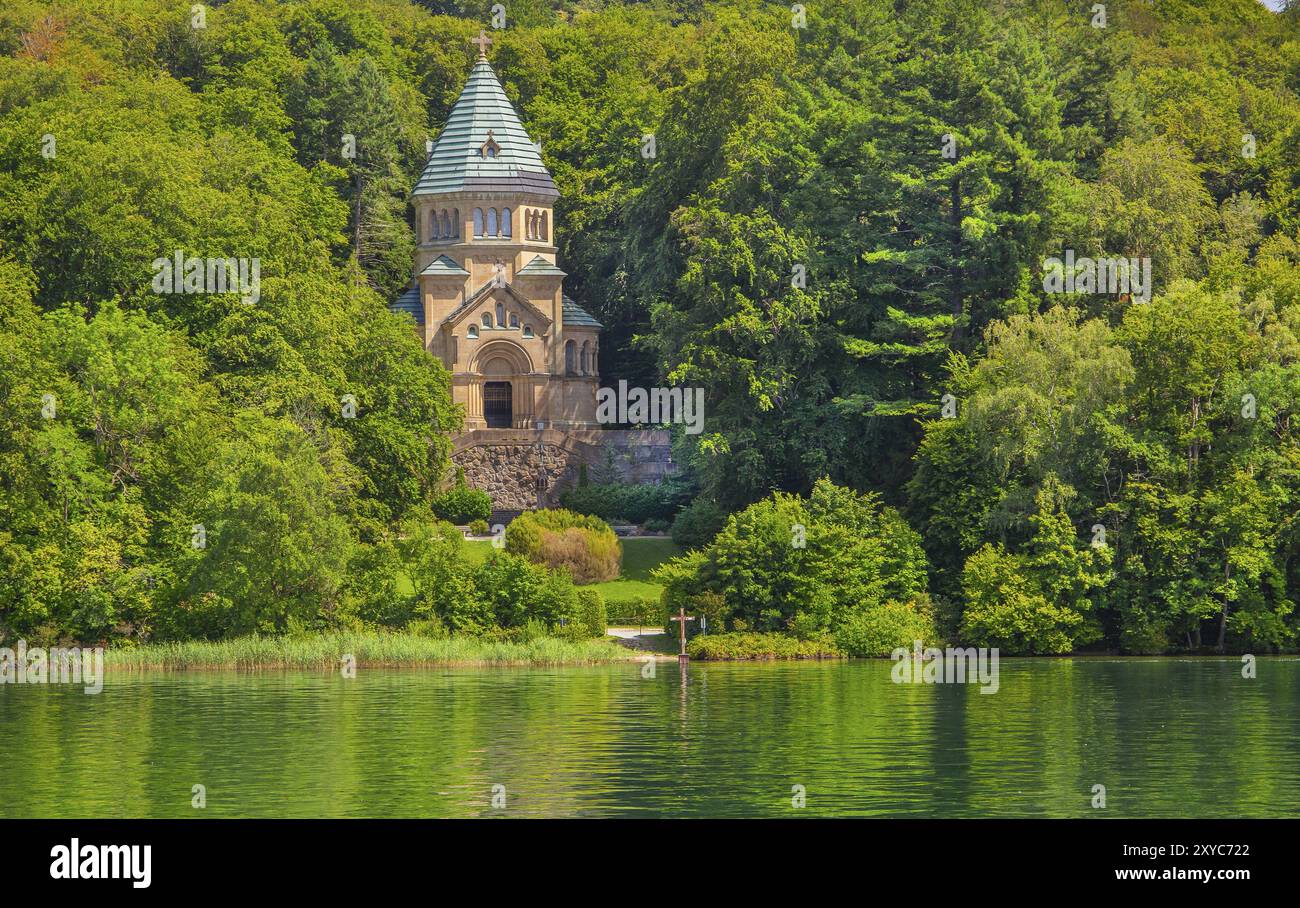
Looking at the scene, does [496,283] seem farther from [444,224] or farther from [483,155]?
[483,155]

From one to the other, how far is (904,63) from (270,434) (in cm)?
A: 2455

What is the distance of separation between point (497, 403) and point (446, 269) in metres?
5.50

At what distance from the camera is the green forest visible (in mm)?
57281

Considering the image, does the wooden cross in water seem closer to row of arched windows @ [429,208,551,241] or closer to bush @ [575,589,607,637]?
bush @ [575,589,607,637]

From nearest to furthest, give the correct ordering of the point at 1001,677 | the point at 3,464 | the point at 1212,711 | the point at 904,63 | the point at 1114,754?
the point at 1114,754, the point at 1212,711, the point at 1001,677, the point at 3,464, the point at 904,63

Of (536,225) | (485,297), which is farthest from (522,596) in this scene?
(536,225)

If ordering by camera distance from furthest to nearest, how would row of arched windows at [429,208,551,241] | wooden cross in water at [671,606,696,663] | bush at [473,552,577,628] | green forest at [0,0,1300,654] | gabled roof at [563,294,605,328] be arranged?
row of arched windows at [429,208,551,241] < gabled roof at [563,294,605,328] < green forest at [0,0,1300,654] < bush at [473,552,577,628] < wooden cross in water at [671,606,696,663]

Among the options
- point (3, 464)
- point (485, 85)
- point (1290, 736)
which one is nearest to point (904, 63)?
point (485, 85)

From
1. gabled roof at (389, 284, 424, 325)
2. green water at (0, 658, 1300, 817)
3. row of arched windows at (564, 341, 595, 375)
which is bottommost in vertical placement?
green water at (0, 658, 1300, 817)

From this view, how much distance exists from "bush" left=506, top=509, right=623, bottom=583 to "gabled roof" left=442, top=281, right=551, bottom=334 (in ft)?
57.0

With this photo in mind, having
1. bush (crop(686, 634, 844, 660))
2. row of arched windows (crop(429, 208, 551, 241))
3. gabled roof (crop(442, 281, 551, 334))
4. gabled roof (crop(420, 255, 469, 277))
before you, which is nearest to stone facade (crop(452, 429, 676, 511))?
gabled roof (crop(442, 281, 551, 334))

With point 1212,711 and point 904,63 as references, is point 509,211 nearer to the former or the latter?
point 904,63

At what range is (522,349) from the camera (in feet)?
278
